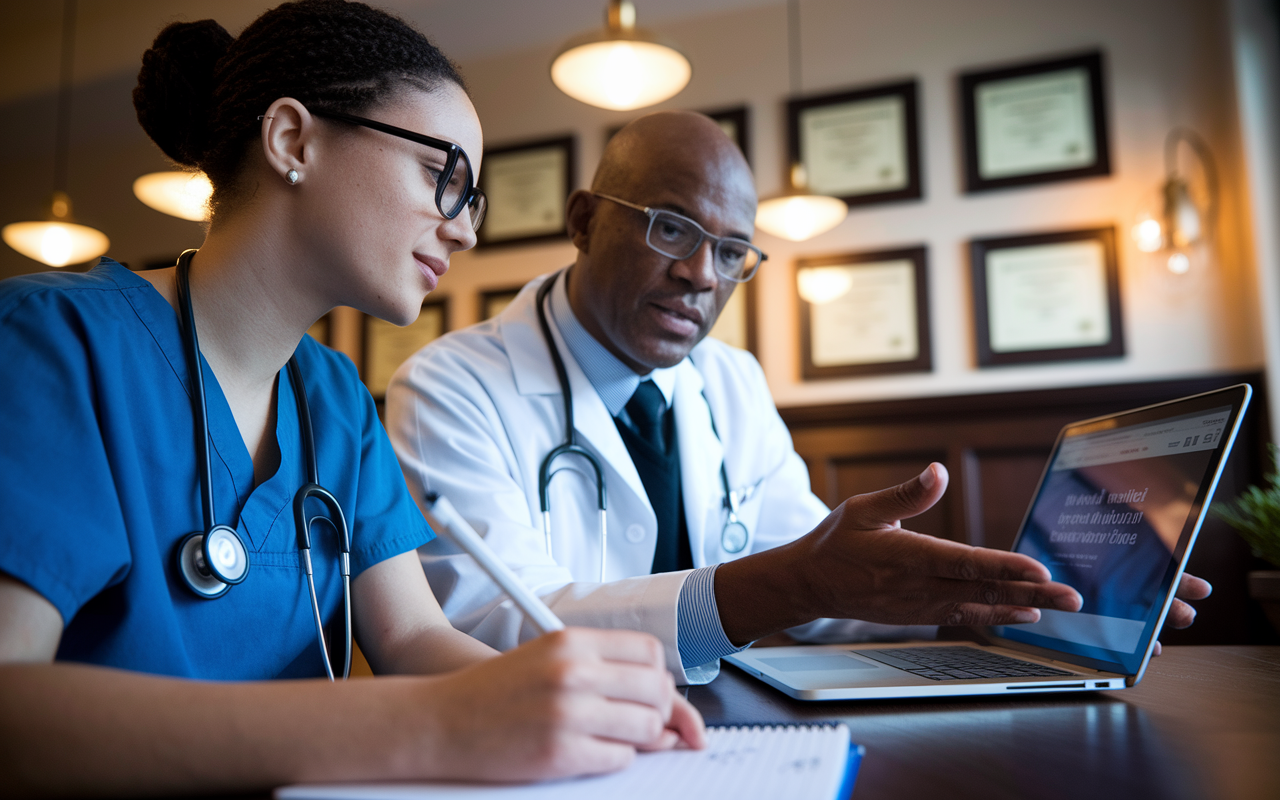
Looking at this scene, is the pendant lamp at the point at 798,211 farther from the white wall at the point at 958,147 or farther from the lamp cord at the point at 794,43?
the lamp cord at the point at 794,43

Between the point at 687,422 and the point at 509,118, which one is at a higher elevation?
the point at 509,118

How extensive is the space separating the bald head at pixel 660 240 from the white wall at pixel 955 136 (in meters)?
1.70

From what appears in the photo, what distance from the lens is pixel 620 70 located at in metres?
2.25

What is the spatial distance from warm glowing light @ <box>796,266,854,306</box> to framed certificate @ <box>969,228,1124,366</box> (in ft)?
1.52

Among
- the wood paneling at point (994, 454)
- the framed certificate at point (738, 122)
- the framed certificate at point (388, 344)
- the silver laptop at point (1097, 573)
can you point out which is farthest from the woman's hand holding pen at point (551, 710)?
the framed certificate at point (388, 344)

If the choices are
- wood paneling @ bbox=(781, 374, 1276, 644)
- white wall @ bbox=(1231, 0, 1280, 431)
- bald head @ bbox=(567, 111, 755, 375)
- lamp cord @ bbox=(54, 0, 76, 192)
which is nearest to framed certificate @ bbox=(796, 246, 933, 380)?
wood paneling @ bbox=(781, 374, 1276, 644)

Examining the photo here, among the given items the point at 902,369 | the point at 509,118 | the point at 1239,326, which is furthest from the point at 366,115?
the point at 509,118

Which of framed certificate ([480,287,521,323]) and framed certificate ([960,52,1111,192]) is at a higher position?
framed certificate ([960,52,1111,192])

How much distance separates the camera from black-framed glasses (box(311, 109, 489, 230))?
35.1 inches

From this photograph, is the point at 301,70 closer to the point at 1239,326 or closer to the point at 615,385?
the point at 615,385

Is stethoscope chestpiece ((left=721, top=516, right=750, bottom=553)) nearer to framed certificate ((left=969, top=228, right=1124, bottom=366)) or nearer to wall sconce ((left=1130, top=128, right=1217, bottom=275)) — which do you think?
framed certificate ((left=969, top=228, right=1124, bottom=366))

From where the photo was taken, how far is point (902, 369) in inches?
122

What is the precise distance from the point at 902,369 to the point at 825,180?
0.82 m

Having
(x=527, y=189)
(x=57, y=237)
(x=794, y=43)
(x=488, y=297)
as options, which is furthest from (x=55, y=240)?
(x=794, y=43)
